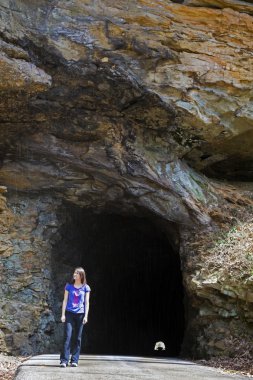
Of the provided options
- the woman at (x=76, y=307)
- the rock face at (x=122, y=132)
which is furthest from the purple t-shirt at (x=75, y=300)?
the rock face at (x=122, y=132)

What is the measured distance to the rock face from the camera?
11000mm

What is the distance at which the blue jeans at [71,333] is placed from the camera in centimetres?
757

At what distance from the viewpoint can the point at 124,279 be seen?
21.5m

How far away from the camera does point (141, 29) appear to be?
38.5ft

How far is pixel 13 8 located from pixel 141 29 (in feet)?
9.99

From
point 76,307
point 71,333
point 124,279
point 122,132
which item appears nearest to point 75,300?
point 76,307

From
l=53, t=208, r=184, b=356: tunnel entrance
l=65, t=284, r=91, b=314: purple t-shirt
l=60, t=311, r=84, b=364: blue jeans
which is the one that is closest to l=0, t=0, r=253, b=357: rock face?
l=53, t=208, r=184, b=356: tunnel entrance

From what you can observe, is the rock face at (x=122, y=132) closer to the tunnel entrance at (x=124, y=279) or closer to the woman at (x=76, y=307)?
the tunnel entrance at (x=124, y=279)

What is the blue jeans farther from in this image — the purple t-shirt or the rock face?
the rock face

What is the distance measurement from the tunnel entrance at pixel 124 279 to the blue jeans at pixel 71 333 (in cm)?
655

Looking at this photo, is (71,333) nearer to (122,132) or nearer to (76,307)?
(76,307)

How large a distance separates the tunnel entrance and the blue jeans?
655 centimetres

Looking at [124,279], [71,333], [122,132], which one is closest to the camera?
[71,333]

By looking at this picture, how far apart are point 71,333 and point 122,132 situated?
6.23 metres
